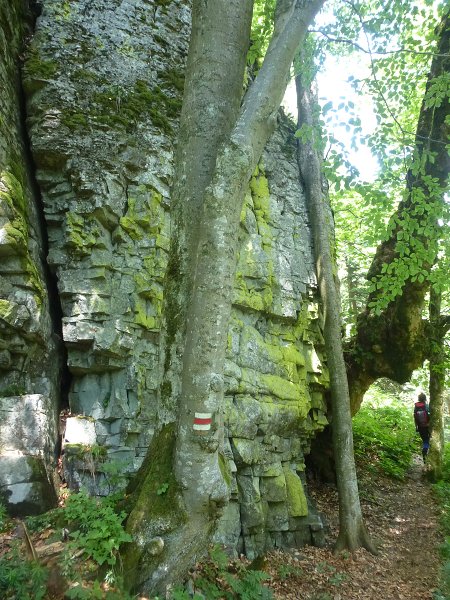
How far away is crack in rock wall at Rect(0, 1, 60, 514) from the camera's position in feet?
16.3

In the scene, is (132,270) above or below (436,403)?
above

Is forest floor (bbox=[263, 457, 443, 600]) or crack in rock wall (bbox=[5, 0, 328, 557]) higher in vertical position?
crack in rock wall (bbox=[5, 0, 328, 557])

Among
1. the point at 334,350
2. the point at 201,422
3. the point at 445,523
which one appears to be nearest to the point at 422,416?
the point at 445,523

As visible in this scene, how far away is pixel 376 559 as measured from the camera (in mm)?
6805

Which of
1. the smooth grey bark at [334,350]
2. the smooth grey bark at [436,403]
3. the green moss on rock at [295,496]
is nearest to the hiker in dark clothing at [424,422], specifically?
the smooth grey bark at [436,403]

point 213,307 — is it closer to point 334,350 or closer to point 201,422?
point 201,422

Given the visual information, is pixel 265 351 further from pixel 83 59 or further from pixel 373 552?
pixel 83 59

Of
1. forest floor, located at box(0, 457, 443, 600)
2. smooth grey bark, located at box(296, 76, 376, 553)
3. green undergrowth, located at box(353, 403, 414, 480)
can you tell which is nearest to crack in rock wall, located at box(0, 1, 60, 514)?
forest floor, located at box(0, 457, 443, 600)

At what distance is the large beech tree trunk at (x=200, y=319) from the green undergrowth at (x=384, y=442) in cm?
801

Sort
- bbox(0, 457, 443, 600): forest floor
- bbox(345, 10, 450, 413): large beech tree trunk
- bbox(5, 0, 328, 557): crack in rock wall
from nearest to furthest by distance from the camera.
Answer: bbox(0, 457, 443, 600): forest floor < bbox(5, 0, 328, 557): crack in rock wall < bbox(345, 10, 450, 413): large beech tree trunk

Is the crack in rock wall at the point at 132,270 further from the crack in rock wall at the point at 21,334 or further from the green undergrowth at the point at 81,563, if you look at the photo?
the green undergrowth at the point at 81,563

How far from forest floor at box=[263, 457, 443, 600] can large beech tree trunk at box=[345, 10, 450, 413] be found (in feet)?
6.65

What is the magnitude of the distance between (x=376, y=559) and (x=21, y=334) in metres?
5.92

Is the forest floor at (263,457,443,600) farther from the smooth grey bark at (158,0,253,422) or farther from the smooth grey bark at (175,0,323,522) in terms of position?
the smooth grey bark at (158,0,253,422)
